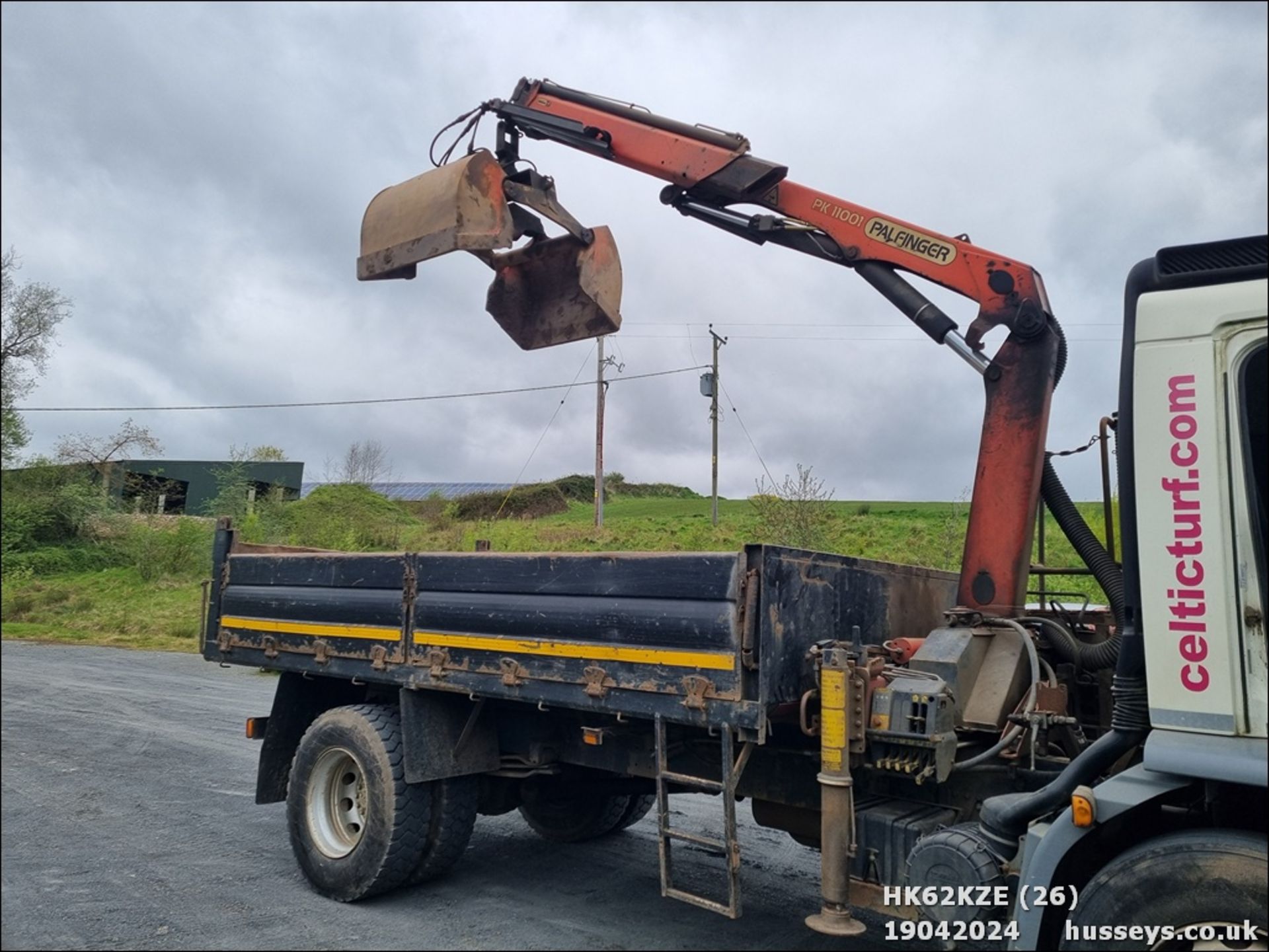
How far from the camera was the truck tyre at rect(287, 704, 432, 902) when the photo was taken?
4.94m

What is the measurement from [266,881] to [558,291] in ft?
14.0

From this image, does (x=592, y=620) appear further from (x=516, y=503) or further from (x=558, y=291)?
(x=516, y=503)

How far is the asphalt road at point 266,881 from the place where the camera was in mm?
4391

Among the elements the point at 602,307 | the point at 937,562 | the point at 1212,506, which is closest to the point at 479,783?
the point at 602,307

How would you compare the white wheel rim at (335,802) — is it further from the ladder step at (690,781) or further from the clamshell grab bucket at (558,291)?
the clamshell grab bucket at (558,291)

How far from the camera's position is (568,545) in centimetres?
2666

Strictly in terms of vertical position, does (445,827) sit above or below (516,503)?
below

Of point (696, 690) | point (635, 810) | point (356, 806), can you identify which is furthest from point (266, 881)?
point (696, 690)

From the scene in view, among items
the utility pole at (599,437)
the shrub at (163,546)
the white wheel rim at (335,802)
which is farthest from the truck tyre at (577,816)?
the utility pole at (599,437)

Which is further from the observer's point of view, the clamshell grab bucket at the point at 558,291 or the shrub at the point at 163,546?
the clamshell grab bucket at the point at 558,291

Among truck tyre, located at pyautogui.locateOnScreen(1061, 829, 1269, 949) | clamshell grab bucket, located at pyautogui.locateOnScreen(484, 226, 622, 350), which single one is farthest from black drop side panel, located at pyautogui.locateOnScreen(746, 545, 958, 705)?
clamshell grab bucket, located at pyautogui.locateOnScreen(484, 226, 622, 350)

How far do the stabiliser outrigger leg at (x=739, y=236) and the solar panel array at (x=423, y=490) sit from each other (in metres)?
24.3

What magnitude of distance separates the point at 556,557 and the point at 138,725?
27.4 feet

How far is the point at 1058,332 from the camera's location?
17.3ft
